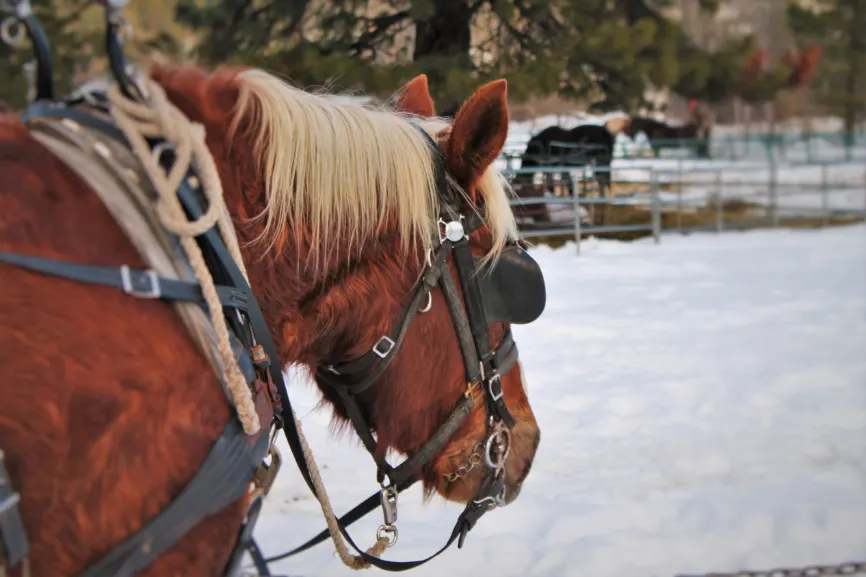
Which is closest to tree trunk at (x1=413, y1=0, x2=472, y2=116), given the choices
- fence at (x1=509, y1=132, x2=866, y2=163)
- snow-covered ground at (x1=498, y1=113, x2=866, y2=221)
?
snow-covered ground at (x1=498, y1=113, x2=866, y2=221)

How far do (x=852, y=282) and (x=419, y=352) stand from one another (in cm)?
813

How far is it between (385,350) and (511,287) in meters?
0.36

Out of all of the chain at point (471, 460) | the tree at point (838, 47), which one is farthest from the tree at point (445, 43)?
the tree at point (838, 47)

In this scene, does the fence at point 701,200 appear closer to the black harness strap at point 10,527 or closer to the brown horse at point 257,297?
the brown horse at point 257,297

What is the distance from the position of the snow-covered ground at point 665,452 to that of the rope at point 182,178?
0.66 m

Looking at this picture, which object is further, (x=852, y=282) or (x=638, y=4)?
(x=638, y=4)

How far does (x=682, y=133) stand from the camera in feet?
66.2

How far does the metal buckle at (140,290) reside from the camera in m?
0.95

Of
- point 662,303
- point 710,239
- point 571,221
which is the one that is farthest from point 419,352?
point 710,239

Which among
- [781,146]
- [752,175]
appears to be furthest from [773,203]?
[781,146]

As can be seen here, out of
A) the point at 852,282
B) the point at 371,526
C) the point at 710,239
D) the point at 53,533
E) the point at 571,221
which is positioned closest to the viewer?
the point at 53,533

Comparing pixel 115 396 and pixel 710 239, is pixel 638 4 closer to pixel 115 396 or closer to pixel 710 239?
pixel 710 239

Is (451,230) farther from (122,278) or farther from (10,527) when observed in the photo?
(10,527)

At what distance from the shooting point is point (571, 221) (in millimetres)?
10211
